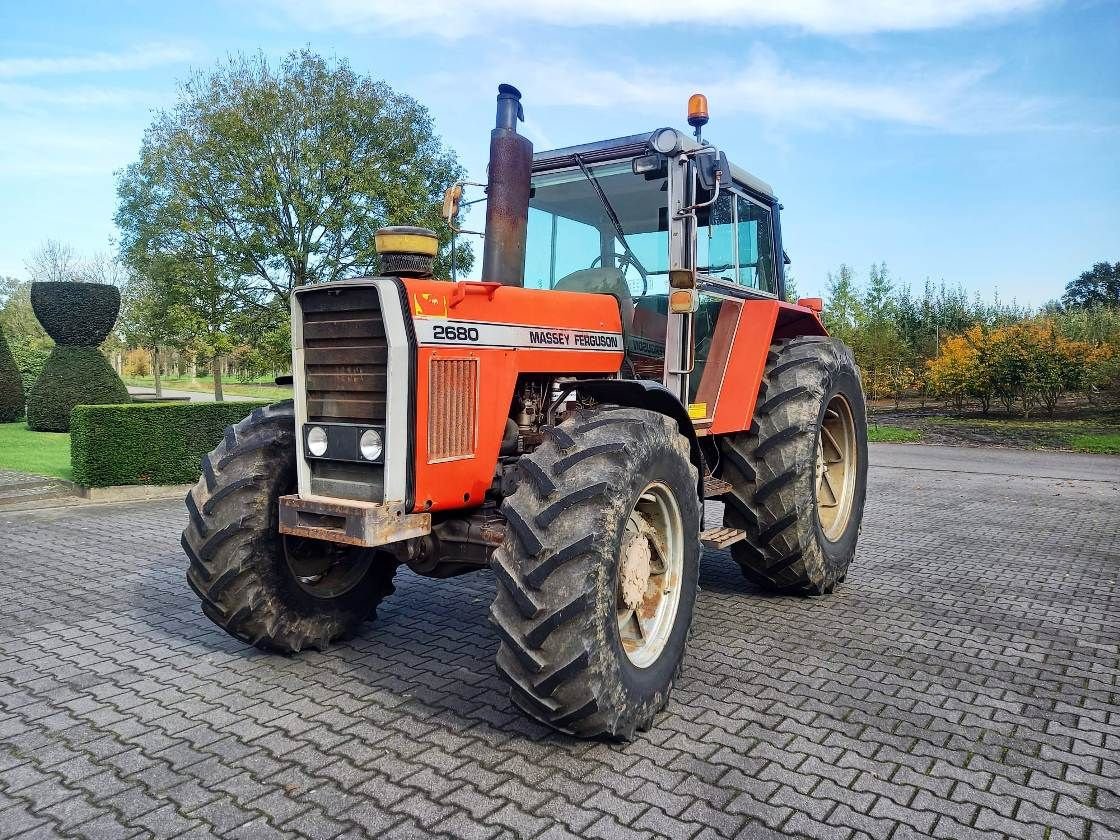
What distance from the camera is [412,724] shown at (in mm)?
3387

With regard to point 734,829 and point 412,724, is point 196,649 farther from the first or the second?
point 734,829

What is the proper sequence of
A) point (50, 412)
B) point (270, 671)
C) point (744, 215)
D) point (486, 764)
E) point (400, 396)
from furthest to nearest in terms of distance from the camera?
point (50, 412)
point (744, 215)
point (270, 671)
point (400, 396)
point (486, 764)

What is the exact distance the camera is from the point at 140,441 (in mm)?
9516

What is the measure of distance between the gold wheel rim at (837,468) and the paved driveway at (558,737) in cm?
49

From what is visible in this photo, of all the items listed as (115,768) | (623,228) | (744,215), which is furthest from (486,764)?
(744,215)

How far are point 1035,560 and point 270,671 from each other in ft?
19.5

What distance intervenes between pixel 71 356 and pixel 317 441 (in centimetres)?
1598

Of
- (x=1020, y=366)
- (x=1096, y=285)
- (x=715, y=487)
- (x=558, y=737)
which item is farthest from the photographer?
(x=1096, y=285)

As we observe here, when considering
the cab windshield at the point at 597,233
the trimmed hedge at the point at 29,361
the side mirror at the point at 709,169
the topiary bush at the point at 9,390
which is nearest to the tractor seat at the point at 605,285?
the cab windshield at the point at 597,233

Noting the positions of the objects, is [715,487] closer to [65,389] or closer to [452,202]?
[452,202]

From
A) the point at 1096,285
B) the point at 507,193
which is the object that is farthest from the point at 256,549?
the point at 1096,285

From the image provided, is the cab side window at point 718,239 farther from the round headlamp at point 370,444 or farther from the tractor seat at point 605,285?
the round headlamp at point 370,444

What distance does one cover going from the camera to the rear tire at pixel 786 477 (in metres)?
4.83

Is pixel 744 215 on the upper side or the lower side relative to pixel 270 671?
upper
